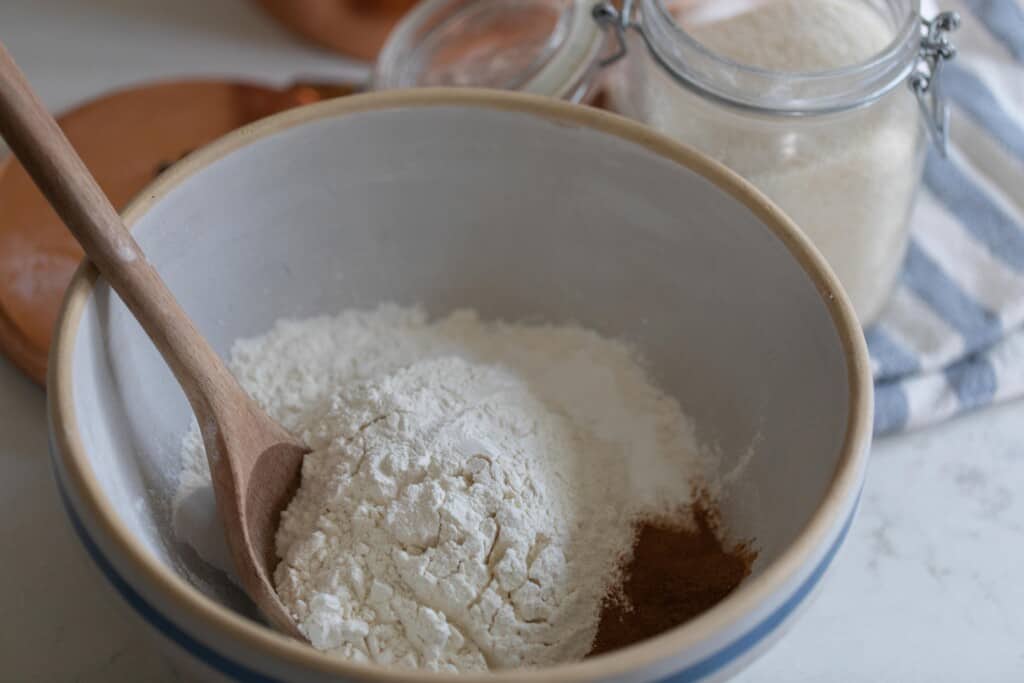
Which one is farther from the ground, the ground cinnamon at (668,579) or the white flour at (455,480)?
the white flour at (455,480)

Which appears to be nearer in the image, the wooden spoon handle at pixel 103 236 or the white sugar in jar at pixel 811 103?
the wooden spoon handle at pixel 103 236

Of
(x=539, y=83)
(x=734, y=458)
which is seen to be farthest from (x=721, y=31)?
(x=734, y=458)

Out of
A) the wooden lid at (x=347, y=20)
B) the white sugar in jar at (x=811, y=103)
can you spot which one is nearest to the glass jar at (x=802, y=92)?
the white sugar in jar at (x=811, y=103)

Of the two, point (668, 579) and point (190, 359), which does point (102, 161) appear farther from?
point (668, 579)

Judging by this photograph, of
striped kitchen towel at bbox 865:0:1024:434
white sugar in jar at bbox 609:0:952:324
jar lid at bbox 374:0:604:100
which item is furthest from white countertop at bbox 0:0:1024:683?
jar lid at bbox 374:0:604:100

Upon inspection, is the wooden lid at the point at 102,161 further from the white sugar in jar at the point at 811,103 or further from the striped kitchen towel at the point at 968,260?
the striped kitchen towel at the point at 968,260

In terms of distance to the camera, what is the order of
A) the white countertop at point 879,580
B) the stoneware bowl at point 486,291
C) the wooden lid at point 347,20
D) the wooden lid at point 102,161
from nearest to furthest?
the stoneware bowl at point 486,291
the white countertop at point 879,580
the wooden lid at point 102,161
the wooden lid at point 347,20

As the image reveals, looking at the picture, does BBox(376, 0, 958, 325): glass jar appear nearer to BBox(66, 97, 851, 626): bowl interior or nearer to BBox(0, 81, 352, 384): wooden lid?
BBox(66, 97, 851, 626): bowl interior

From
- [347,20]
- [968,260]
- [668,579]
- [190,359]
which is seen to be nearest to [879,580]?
[668,579]
